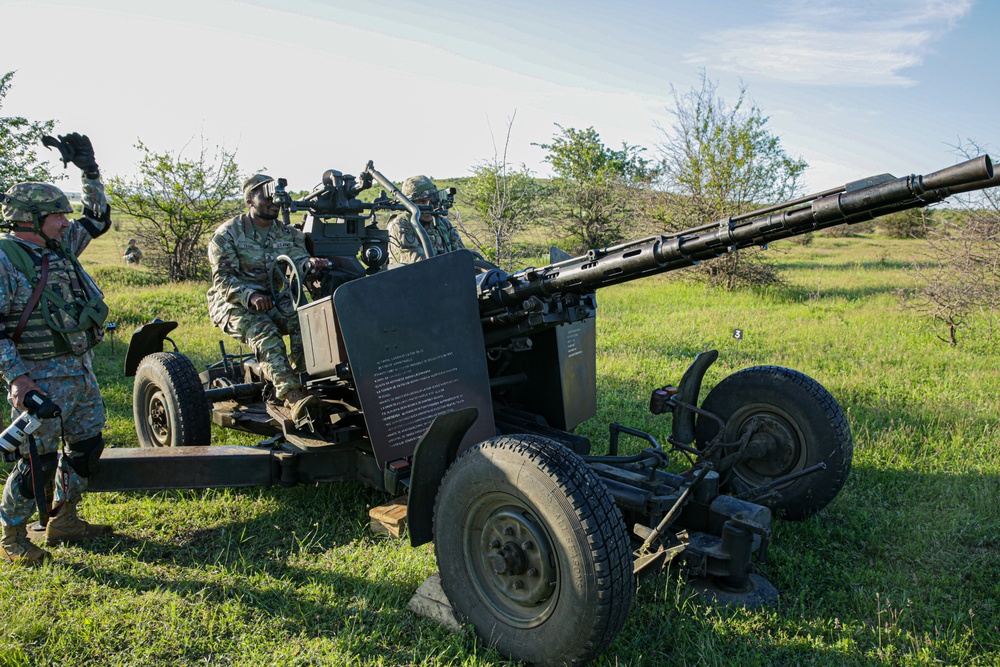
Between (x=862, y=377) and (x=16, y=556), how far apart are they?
7.68m

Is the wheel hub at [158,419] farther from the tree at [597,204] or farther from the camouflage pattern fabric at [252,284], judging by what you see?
the tree at [597,204]

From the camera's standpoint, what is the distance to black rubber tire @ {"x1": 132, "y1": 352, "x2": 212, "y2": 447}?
216 inches

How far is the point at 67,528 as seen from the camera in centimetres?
453

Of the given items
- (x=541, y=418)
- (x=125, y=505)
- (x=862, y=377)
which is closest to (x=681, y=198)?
(x=862, y=377)

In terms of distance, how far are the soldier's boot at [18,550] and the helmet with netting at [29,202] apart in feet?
6.05

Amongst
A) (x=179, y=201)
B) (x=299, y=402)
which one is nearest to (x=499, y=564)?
(x=299, y=402)

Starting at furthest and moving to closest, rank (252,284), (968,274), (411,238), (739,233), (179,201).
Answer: (179,201) → (968,274) → (411,238) → (252,284) → (739,233)

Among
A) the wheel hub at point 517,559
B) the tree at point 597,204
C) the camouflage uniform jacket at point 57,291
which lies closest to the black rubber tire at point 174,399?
the camouflage uniform jacket at point 57,291

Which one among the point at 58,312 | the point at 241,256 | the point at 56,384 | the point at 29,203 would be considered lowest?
the point at 56,384

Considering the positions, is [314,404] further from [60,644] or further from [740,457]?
[740,457]

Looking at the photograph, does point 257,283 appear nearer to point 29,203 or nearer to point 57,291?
point 57,291

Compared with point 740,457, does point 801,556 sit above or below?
below

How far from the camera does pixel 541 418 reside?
4.95 metres

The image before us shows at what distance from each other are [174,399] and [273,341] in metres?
1.11
